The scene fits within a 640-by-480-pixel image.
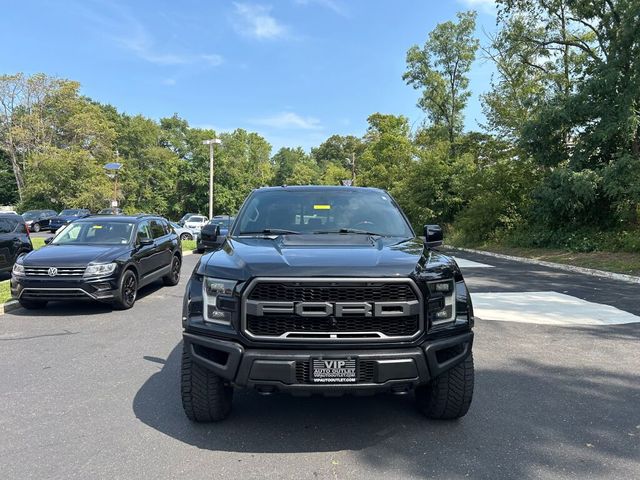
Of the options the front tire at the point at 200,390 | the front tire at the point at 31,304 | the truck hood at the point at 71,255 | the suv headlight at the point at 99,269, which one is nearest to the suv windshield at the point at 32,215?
the truck hood at the point at 71,255

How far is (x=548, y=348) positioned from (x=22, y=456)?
18.0 feet

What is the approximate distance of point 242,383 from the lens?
3.13 meters

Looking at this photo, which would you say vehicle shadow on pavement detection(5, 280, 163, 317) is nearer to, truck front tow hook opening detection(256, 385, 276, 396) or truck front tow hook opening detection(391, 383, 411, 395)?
truck front tow hook opening detection(256, 385, 276, 396)

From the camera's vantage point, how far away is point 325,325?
314cm

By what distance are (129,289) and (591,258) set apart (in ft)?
45.0

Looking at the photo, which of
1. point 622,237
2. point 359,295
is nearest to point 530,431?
point 359,295

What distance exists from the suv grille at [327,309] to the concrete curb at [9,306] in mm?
6767

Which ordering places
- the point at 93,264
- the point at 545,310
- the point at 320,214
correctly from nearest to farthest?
the point at 320,214
the point at 93,264
the point at 545,310

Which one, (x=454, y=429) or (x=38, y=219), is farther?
(x=38, y=219)

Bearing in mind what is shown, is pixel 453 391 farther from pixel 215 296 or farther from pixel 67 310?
pixel 67 310

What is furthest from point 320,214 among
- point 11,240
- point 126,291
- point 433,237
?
point 11,240

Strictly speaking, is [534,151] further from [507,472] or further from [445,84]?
[507,472]

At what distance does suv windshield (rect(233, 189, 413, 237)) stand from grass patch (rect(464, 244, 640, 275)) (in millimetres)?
10462

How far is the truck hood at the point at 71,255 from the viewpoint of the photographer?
7.62 metres
